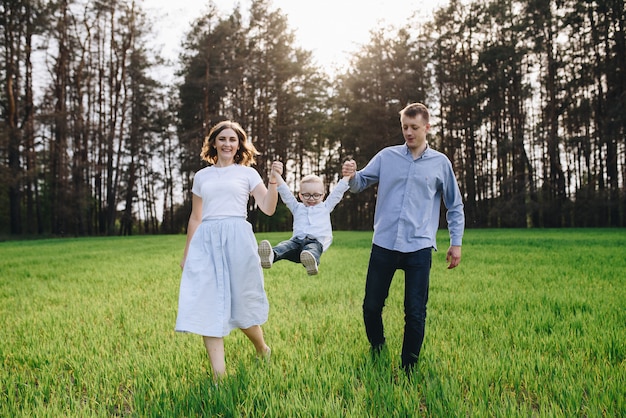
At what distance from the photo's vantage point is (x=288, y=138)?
3931cm

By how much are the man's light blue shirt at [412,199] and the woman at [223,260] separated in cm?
100

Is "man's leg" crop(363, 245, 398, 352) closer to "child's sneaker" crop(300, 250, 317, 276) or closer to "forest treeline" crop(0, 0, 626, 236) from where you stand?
"child's sneaker" crop(300, 250, 317, 276)

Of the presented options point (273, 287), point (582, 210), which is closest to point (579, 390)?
point (273, 287)

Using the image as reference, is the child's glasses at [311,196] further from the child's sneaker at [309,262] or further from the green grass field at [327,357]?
the green grass field at [327,357]

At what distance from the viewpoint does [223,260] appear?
3.95m

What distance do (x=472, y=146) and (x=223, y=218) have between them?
125ft

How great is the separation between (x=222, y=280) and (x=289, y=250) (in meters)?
2.02

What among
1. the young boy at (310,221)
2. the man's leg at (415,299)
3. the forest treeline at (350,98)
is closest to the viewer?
the man's leg at (415,299)

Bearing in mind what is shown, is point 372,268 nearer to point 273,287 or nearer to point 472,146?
point 273,287

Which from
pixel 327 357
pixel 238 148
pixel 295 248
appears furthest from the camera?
pixel 295 248

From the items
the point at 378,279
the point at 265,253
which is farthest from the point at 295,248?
the point at 378,279

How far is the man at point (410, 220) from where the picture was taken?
13.3 ft

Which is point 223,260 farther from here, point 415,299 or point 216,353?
point 415,299

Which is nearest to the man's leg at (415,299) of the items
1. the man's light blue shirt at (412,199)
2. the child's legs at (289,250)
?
the man's light blue shirt at (412,199)
